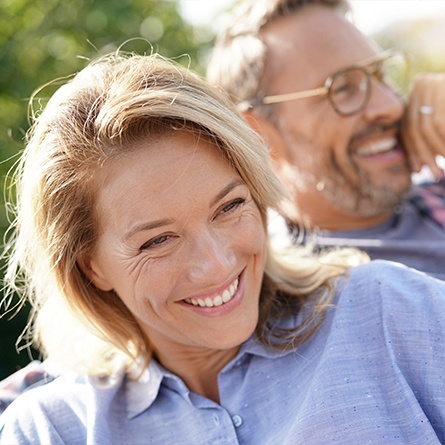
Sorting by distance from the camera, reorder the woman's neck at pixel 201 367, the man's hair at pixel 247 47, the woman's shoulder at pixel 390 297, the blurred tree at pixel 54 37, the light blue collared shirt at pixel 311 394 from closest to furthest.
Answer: the light blue collared shirt at pixel 311 394 < the woman's shoulder at pixel 390 297 < the woman's neck at pixel 201 367 < the man's hair at pixel 247 47 < the blurred tree at pixel 54 37

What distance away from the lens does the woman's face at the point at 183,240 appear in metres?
1.90

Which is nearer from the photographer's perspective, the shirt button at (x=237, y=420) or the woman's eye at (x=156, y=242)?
the woman's eye at (x=156, y=242)

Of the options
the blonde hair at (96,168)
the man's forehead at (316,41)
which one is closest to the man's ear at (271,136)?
the man's forehead at (316,41)

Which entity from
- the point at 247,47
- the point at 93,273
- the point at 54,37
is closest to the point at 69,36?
the point at 54,37

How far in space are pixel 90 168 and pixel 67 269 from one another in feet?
1.14

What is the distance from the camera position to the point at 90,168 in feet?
6.45

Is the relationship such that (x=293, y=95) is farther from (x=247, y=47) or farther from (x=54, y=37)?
(x=54, y=37)

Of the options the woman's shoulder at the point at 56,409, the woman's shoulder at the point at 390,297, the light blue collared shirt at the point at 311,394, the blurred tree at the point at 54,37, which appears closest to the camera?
the light blue collared shirt at the point at 311,394

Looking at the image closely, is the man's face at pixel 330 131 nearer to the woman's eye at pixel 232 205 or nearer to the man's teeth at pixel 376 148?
the man's teeth at pixel 376 148

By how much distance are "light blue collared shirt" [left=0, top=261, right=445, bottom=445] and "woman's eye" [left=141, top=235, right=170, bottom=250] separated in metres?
0.47

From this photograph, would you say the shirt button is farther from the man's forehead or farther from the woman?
the man's forehead

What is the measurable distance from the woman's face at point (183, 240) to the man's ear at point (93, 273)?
3cm

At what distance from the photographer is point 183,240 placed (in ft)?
6.41

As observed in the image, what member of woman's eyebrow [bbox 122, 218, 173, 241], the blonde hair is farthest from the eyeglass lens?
woman's eyebrow [bbox 122, 218, 173, 241]
